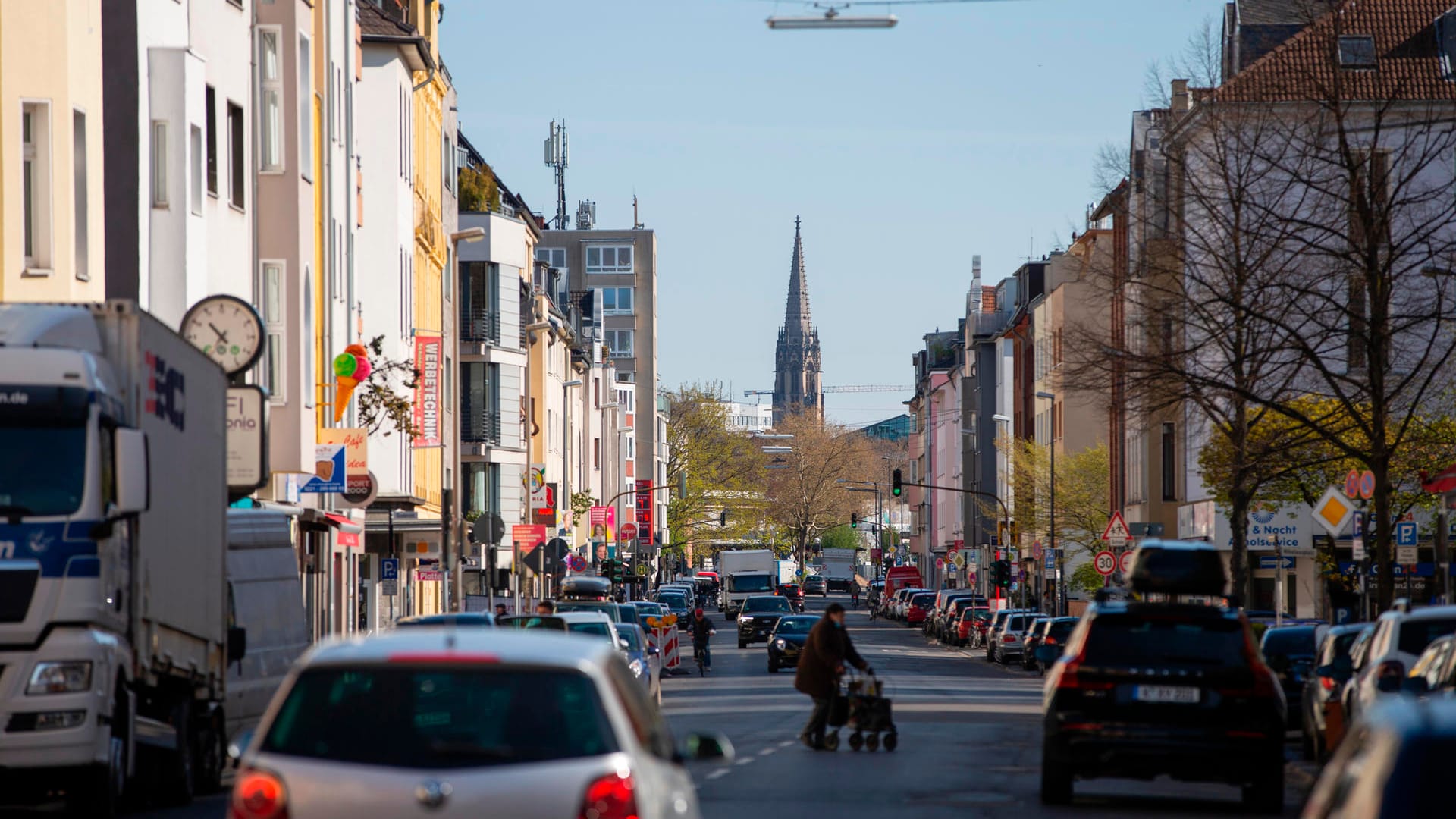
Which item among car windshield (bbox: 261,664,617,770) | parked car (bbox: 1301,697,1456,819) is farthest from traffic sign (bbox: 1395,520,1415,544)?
parked car (bbox: 1301,697,1456,819)

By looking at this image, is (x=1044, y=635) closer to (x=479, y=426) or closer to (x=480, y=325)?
(x=479, y=426)

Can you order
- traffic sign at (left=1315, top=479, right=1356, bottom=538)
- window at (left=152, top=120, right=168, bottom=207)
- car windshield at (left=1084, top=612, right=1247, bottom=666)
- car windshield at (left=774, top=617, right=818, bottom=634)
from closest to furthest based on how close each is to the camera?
1. car windshield at (left=1084, top=612, right=1247, bottom=666)
2. window at (left=152, top=120, right=168, bottom=207)
3. traffic sign at (left=1315, top=479, right=1356, bottom=538)
4. car windshield at (left=774, top=617, right=818, bottom=634)

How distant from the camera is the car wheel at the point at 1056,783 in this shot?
661 inches

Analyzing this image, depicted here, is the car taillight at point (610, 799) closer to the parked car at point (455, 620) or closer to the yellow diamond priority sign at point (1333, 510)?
the parked car at point (455, 620)

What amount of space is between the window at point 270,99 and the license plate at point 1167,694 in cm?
2305

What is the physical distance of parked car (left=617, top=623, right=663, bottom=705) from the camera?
30.0 m

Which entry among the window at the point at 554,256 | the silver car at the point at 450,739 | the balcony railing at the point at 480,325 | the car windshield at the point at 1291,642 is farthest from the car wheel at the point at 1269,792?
the window at the point at 554,256

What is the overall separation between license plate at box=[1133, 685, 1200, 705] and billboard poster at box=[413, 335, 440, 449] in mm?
36669

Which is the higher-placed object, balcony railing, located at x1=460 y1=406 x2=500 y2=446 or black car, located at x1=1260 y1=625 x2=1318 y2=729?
balcony railing, located at x1=460 y1=406 x2=500 y2=446

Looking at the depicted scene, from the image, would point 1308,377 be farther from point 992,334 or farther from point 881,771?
point 992,334

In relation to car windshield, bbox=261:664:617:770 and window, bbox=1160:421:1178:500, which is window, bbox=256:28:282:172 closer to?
car windshield, bbox=261:664:617:770

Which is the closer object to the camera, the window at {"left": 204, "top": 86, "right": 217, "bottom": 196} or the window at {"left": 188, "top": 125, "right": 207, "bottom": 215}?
the window at {"left": 188, "top": 125, "right": 207, "bottom": 215}

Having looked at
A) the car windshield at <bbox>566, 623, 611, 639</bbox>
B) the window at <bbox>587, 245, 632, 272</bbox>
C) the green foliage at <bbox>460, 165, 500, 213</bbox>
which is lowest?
the car windshield at <bbox>566, 623, 611, 639</bbox>

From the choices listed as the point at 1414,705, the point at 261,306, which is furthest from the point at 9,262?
the point at 1414,705
